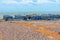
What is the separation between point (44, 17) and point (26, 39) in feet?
138

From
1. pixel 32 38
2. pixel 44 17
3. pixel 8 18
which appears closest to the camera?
pixel 32 38

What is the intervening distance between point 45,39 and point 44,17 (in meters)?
41.8

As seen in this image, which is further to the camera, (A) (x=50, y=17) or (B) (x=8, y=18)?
(A) (x=50, y=17)

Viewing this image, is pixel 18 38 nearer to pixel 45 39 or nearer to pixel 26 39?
pixel 26 39

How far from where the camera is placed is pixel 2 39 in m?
14.1

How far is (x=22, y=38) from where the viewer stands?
1493cm

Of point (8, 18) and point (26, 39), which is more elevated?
point (26, 39)

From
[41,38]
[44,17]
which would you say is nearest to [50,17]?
[44,17]

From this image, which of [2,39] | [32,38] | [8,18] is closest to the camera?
[2,39]

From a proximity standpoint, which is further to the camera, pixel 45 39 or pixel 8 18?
pixel 8 18

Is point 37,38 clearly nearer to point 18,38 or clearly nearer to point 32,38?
point 32,38

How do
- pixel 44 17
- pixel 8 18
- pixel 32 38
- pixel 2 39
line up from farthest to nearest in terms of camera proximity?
pixel 44 17, pixel 8 18, pixel 32 38, pixel 2 39

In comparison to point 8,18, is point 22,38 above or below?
above

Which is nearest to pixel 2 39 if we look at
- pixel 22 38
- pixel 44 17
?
pixel 22 38
